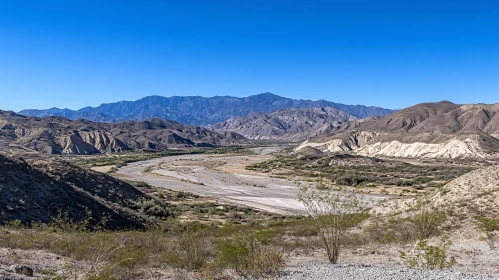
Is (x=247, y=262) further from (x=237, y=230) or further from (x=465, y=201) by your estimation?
(x=465, y=201)

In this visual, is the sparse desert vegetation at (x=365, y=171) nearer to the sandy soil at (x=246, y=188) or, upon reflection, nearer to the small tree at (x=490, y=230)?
the sandy soil at (x=246, y=188)

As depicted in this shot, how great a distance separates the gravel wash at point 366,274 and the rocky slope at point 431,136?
353 ft

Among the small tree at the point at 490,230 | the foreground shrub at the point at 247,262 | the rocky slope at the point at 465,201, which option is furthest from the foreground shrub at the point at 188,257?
the rocky slope at the point at 465,201

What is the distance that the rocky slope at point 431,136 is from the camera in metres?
108

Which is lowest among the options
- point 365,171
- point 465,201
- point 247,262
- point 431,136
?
point 365,171

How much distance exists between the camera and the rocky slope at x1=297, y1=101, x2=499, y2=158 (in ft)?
356

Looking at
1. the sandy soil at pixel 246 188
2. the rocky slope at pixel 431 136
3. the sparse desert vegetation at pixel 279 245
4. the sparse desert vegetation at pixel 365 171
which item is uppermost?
the rocky slope at pixel 431 136

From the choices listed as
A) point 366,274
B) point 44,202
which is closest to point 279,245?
point 366,274

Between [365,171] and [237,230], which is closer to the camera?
[237,230]

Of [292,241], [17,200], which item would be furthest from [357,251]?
[17,200]

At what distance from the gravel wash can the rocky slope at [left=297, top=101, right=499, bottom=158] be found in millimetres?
107743

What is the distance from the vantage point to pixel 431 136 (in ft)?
411

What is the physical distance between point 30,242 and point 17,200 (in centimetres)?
1057

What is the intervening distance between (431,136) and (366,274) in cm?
13110
